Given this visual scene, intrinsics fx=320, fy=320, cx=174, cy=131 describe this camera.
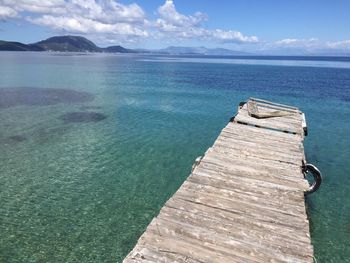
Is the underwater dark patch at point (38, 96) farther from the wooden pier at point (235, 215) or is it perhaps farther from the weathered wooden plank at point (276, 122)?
the wooden pier at point (235, 215)

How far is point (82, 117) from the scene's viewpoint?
36.7 m

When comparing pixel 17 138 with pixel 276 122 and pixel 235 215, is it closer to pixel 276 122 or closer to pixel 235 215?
pixel 276 122

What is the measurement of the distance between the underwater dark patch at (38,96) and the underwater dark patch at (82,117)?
8.28 m

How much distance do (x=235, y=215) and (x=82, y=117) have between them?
30.4m

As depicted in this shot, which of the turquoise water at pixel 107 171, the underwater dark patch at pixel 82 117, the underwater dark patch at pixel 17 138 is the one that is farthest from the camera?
the underwater dark patch at pixel 82 117

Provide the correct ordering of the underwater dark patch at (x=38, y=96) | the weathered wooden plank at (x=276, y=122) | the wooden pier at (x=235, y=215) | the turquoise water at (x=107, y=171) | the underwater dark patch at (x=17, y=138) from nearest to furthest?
the wooden pier at (x=235, y=215) < the turquoise water at (x=107, y=171) < the weathered wooden plank at (x=276, y=122) < the underwater dark patch at (x=17, y=138) < the underwater dark patch at (x=38, y=96)

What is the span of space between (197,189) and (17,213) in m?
10.3

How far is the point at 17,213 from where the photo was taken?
15984 mm

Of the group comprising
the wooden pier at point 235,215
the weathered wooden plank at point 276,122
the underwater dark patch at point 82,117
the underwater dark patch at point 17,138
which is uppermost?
the wooden pier at point 235,215

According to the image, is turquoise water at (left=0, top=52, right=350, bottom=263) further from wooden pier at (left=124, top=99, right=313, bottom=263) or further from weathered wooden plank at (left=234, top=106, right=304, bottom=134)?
wooden pier at (left=124, top=99, right=313, bottom=263)

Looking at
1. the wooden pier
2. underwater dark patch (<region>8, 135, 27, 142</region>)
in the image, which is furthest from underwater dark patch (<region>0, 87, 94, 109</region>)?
the wooden pier

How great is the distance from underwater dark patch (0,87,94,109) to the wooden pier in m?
36.7

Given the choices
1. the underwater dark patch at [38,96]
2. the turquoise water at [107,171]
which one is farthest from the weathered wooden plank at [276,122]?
the underwater dark patch at [38,96]

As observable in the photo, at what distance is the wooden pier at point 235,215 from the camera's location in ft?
24.8
